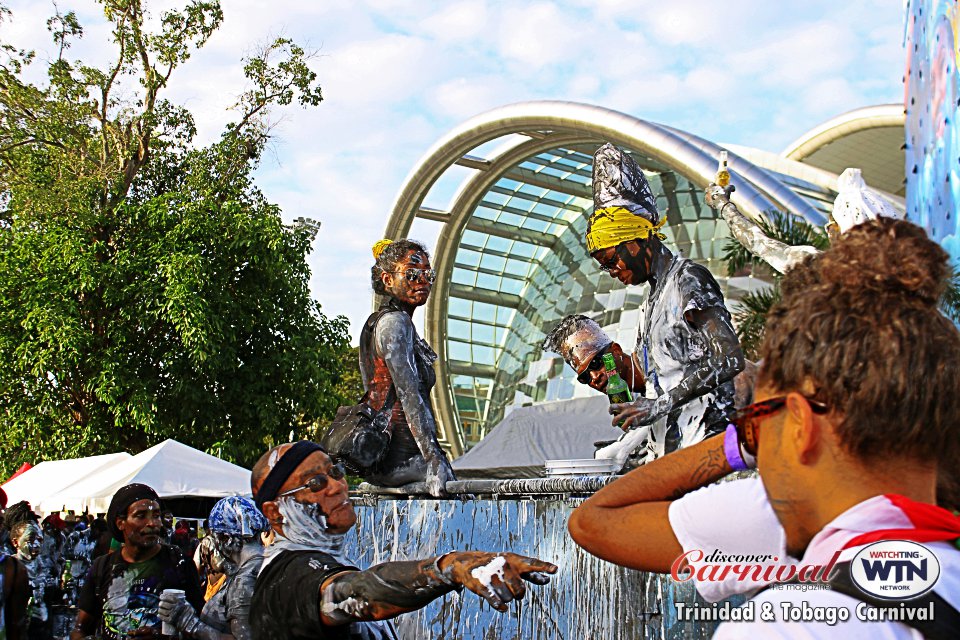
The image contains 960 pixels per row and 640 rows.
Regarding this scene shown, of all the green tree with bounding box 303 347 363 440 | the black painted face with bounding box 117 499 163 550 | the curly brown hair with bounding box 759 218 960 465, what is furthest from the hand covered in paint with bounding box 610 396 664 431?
the green tree with bounding box 303 347 363 440

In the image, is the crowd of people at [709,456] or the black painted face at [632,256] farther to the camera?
the black painted face at [632,256]

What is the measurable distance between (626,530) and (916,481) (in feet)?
1.45

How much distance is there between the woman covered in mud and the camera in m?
4.23

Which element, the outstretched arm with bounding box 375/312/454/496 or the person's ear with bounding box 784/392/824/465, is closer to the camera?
the person's ear with bounding box 784/392/824/465

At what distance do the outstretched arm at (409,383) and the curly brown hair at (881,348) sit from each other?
9.48ft

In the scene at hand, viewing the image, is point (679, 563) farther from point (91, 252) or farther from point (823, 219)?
point (823, 219)

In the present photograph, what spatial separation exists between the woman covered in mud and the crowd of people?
1 centimetres

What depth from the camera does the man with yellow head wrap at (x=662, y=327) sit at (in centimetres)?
332

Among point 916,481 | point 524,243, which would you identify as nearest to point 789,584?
point 916,481

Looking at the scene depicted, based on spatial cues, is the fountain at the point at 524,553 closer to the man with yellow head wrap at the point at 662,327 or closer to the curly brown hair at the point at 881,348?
the man with yellow head wrap at the point at 662,327

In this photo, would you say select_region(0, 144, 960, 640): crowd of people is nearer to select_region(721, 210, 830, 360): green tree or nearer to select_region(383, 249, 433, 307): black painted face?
select_region(383, 249, 433, 307): black painted face

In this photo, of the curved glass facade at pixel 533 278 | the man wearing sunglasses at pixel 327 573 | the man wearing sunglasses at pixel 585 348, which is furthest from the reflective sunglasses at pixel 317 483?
the curved glass facade at pixel 533 278

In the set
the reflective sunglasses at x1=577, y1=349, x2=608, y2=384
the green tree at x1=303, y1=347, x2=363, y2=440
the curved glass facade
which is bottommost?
the reflective sunglasses at x1=577, y1=349, x2=608, y2=384

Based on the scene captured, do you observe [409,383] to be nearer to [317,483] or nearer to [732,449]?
[317,483]
